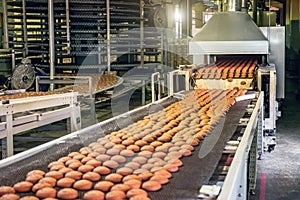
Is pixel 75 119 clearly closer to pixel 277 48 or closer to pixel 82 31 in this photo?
pixel 82 31

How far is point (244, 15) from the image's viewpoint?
471 cm

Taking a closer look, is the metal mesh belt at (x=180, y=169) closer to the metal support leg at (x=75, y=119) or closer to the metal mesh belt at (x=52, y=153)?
the metal mesh belt at (x=52, y=153)

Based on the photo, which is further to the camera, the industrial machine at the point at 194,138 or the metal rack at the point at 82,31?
the metal rack at the point at 82,31

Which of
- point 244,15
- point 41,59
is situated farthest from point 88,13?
point 244,15

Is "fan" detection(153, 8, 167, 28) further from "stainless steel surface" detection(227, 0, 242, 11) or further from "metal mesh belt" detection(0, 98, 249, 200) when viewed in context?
"metal mesh belt" detection(0, 98, 249, 200)

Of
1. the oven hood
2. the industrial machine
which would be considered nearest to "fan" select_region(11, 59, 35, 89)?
the industrial machine

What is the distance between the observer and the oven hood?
4.42m

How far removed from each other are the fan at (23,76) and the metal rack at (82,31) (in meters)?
0.92

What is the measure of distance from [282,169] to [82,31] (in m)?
3.62

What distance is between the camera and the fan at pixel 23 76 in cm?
515

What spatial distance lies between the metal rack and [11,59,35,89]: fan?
0.92 m

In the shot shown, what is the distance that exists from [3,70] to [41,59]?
73 centimetres

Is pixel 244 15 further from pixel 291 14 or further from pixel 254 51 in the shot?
pixel 291 14

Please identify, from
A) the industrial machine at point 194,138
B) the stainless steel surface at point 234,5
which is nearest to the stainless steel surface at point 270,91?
the industrial machine at point 194,138
